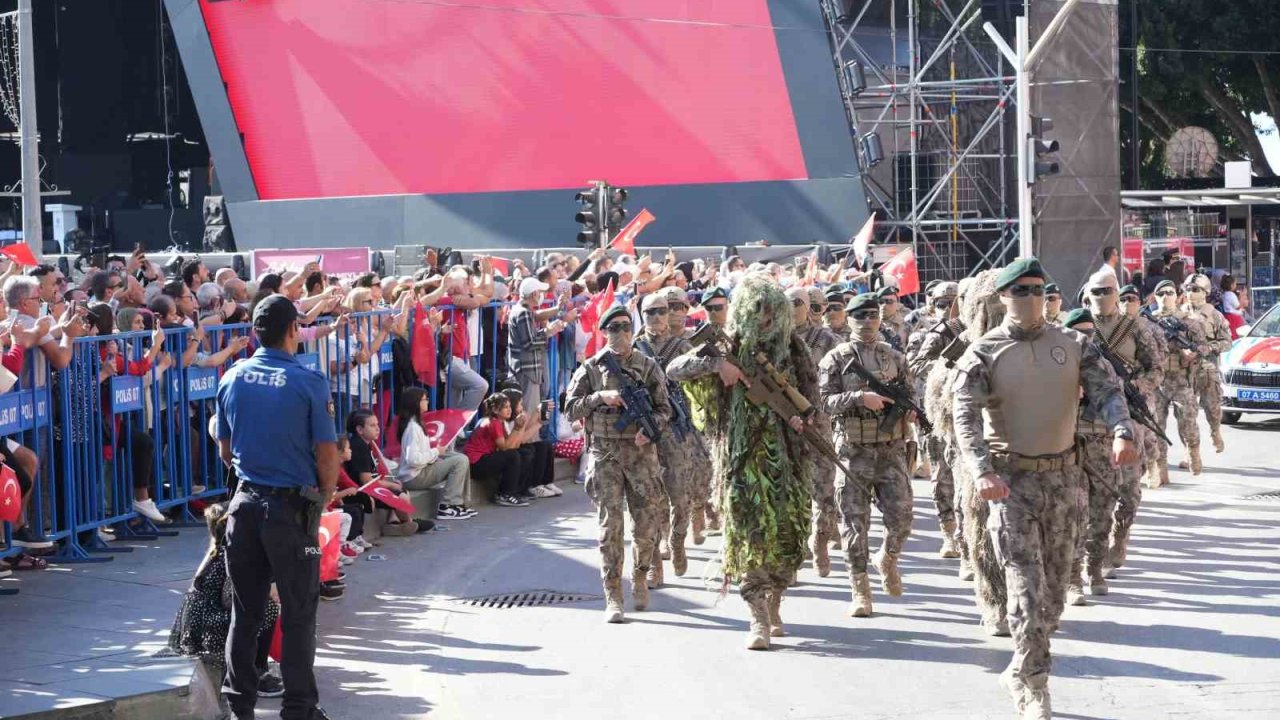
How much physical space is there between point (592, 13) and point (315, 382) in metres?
24.3

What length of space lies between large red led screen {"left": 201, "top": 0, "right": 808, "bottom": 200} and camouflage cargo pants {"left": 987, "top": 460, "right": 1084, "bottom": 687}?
74.7 feet

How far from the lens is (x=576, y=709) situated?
790 centimetres

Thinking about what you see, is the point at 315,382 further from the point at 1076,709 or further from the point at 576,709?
the point at 1076,709

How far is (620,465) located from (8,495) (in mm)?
3672

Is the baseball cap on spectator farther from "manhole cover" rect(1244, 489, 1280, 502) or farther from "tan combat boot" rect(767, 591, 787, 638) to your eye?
"tan combat boot" rect(767, 591, 787, 638)

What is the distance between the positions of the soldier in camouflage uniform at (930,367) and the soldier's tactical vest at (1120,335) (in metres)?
1.11

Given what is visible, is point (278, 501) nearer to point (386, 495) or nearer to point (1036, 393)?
point (1036, 393)

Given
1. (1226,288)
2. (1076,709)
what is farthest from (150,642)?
(1226,288)

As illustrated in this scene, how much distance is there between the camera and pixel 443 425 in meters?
14.2

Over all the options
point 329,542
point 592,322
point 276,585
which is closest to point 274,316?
point 276,585

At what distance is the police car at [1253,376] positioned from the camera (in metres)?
20.3

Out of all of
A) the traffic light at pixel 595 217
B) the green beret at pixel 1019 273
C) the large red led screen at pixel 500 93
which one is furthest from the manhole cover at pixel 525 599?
the large red led screen at pixel 500 93

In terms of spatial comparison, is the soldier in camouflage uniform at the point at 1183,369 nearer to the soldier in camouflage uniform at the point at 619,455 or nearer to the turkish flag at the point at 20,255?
the soldier in camouflage uniform at the point at 619,455

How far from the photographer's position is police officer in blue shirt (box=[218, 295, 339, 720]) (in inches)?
286
